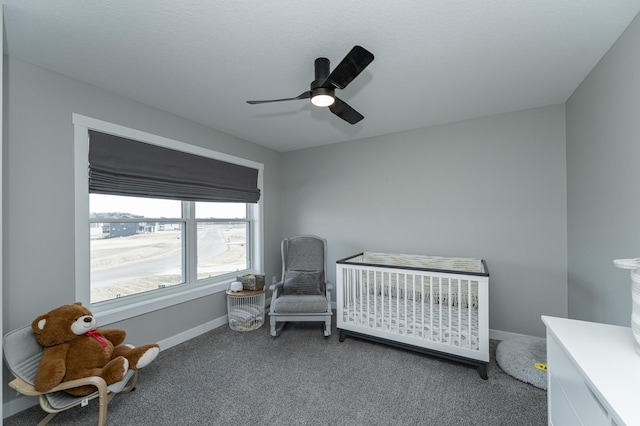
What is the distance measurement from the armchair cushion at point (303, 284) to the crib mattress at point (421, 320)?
0.47 meters

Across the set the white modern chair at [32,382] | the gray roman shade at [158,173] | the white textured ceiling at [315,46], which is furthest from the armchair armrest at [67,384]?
the white textured ceiling at [315,46]

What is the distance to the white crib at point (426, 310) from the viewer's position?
2.21 metres

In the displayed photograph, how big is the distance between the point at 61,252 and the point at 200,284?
1.38 meters

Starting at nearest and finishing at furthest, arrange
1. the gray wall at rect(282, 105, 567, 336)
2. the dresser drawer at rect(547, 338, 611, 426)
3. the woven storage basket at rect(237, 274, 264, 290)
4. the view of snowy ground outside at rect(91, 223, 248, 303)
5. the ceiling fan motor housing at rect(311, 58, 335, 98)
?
the dresser drawer at rect(547, 338, 611, 426), the ceiling fan motor housing at rect(311, 58, 335, 98), the view of snowy ground outside at rect(91, 223, 248, 303), the gray wall at rect(282, 105, 567, 336), the woven storage basket at rect(237, 274, 264, 290)

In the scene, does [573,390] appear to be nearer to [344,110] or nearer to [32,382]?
[344,110]

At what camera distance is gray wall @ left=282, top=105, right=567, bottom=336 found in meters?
2.64

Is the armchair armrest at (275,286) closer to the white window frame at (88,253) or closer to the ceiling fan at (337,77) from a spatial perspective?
the white window frame at (88,253)

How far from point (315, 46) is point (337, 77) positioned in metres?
0.34

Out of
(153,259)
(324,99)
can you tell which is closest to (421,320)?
(324,99)

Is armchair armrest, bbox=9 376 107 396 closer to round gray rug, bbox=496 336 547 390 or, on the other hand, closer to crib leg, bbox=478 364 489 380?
crib leg, bbox=478 364 489 380

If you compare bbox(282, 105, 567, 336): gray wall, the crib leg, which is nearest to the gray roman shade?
bbox(282, 105, 567, 336): gray wall

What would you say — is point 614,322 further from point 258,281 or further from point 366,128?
point 258,281

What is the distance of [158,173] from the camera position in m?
2.62

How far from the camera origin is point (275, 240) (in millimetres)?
4176
